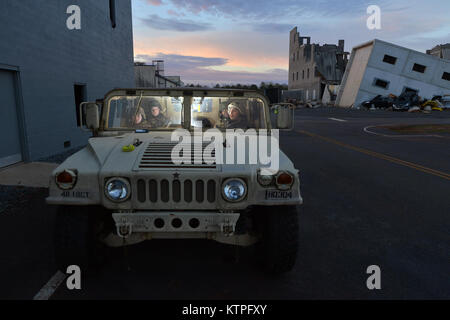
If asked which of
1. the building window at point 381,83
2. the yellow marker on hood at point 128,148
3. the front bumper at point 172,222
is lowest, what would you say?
the front bumper at point 172,222

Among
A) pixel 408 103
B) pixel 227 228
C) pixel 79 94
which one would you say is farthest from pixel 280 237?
pixel 408 103

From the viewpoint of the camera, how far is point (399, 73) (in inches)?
1656

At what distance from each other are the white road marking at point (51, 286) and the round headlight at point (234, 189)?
1771 millimetres

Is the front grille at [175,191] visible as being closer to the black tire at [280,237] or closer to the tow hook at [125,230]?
the tow hook at [125,230]

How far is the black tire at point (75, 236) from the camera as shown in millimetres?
3115

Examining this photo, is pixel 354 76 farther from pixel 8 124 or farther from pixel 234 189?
pixel 234 189

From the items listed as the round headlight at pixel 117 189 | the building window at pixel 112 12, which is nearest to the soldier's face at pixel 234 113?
the round headlight at pixel 117 189

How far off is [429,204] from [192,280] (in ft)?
15.1

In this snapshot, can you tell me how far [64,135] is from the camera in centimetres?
1093

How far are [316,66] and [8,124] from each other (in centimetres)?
5556

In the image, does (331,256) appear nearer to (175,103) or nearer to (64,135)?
(175,103)

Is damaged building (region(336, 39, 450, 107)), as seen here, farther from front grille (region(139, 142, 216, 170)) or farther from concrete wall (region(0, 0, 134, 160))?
front grille (region(139, 142, 216, 170))

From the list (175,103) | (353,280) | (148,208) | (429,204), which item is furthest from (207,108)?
(429,204)

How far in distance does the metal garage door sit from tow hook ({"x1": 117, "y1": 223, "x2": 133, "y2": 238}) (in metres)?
6.48
